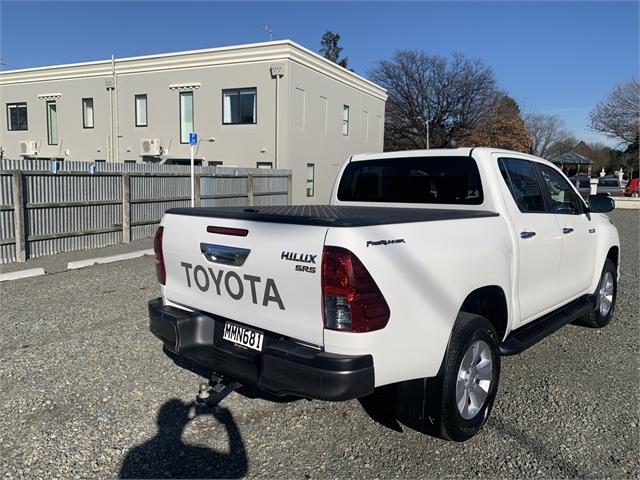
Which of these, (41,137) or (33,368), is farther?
(41,137)

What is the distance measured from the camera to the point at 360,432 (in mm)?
3408

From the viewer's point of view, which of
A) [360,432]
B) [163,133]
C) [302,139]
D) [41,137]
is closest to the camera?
[360,432]

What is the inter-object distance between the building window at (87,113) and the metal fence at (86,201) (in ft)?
44.7

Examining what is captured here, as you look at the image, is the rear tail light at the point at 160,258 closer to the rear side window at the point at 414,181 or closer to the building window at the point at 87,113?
the rear side window at the point at 414,181

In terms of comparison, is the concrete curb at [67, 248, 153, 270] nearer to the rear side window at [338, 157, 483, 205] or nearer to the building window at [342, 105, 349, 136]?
the rear side window at [338, 157, 483, 205]

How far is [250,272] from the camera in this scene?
9.99 ft

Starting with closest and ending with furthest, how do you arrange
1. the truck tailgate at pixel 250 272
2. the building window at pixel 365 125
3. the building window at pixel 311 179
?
1. the truck tailgate at pixel 250 272
2. the building window at pixel 311 179
3. the building window at pixel 365 125

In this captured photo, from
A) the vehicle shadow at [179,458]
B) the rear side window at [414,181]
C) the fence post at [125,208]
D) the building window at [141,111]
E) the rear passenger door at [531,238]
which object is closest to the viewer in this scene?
the vehicle shadow at [179,458]

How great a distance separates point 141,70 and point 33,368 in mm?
22030

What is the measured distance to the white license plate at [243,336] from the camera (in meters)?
3.08

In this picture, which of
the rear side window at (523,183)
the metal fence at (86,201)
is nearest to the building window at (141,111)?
the metal fence at (86,201)

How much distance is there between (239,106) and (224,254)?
20.1 meters

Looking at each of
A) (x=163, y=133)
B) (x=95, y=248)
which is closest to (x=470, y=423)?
(x=95, y=248)

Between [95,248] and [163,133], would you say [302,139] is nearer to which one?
[163,133]
